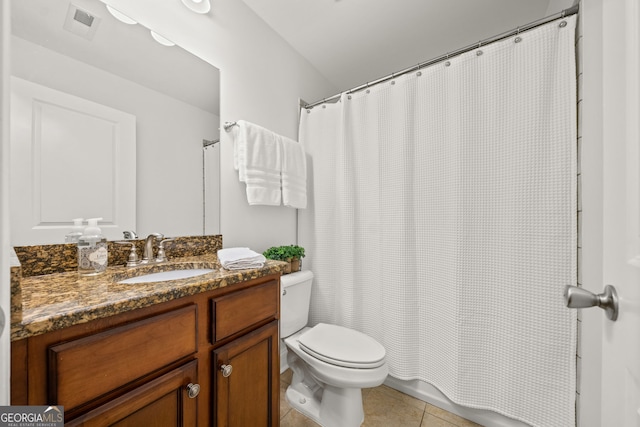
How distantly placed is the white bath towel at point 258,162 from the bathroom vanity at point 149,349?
621mm

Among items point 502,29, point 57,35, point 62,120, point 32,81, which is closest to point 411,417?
point 62,120

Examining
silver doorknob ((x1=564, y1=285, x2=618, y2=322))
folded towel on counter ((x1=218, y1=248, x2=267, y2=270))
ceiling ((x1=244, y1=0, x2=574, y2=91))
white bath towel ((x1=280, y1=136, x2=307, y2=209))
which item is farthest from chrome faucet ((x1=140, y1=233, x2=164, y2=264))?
ceiling ((x1=244, y1=0, x2=574, y2=91))

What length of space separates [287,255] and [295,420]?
2.93 ft

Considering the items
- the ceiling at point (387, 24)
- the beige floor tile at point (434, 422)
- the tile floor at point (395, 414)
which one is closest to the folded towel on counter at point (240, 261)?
the tile floor at point (395, 414)

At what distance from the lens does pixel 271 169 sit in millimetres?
1598

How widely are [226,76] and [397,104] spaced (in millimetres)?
1042

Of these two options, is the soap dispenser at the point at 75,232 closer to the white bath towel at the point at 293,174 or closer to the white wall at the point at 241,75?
the white wall at the point at 241,75

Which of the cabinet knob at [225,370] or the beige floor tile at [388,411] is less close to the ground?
the cabinet knob at [225,370]

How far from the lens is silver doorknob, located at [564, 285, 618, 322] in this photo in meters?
0.45

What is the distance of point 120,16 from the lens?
107 cm

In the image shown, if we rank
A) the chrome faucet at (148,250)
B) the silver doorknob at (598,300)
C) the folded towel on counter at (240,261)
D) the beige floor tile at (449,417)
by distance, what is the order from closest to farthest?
the silver doorknob at (598,300) < the folded towel on counter at (240,261) < the chrome faucet at (148,250) < the beige floor tile at (449,417)

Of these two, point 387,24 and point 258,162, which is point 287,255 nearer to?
point 258,162

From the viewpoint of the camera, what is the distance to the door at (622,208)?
0.40 m

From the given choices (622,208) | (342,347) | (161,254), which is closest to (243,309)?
(161,254)
